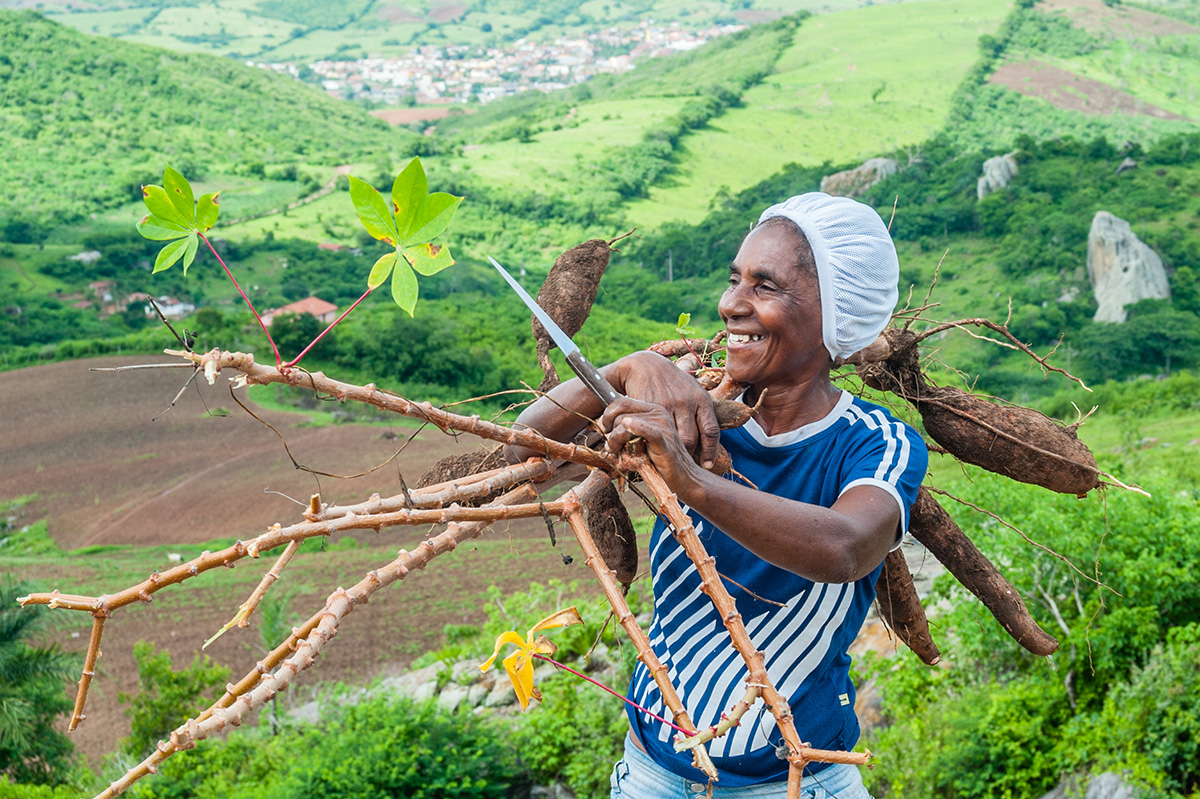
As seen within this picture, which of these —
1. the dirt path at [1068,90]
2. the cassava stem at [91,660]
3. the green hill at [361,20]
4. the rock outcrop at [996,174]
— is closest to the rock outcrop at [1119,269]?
the rock outcrop at [996,174]

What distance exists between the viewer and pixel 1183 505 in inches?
278

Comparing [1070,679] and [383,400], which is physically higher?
[383,400]

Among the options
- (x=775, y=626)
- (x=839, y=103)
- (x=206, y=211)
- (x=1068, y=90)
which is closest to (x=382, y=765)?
(x=775, y=626)

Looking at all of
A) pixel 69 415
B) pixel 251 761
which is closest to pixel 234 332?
pixel 69 415

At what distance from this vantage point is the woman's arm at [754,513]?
1231 mm

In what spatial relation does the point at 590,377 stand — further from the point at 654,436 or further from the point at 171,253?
the point at 171,253

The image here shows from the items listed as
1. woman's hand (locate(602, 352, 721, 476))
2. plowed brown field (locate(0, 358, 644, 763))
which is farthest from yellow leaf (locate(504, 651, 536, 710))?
plowed brown field (locate(0, 358, 644, 763))

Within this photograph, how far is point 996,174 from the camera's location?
54.6 m

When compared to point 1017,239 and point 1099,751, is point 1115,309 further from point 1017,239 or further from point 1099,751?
point 1099,751

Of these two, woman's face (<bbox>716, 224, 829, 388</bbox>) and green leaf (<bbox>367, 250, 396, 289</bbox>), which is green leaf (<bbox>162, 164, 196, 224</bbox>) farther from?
woman's face (<bbox>716, 224, 829, 388</bbox>)

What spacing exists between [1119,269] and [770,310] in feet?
168

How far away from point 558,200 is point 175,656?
55975mm

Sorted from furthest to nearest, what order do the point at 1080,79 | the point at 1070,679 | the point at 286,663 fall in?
the point at 1080,79, the point at 1070,679, the point at 286,663

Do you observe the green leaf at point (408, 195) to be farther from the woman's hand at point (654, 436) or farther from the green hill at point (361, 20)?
the green hill at point (361, 20)
